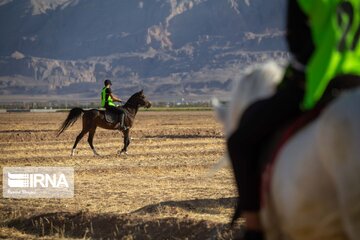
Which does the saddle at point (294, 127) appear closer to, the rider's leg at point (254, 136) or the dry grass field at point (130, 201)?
the rider's leg at point (254, 136)

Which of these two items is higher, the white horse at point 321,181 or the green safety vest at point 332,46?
the green safety vest at point 332,46

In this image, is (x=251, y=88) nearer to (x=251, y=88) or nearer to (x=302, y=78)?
(x=251, y=88)

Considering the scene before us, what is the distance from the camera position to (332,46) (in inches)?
141

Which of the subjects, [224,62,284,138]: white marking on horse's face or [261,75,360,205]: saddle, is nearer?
[261,75,360,205]: saddle

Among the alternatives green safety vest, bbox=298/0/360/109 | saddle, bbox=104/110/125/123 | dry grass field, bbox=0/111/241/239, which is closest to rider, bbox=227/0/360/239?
green safety vest, bbox=298/0/360/109

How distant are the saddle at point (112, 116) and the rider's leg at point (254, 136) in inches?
825

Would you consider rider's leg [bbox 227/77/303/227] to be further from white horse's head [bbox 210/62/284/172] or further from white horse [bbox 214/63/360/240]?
white horse's head [bbox 210/62/284/172]

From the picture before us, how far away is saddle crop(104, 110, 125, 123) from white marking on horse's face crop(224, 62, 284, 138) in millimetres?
20302

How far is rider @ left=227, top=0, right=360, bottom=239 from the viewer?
141 inches

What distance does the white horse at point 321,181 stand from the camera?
306 centimetres

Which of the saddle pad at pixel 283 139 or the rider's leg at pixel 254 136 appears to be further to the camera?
the rider's leg at pixel 254 136

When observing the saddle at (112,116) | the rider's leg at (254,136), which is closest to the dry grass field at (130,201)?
the saddle at (112,116)

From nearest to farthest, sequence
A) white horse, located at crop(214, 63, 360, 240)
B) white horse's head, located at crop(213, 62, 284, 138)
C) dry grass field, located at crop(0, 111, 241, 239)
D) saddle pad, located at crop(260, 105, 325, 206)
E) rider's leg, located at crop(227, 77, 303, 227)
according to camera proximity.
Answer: white horse, located at crop(214, 63, 360, 240)
saddle pad, located at crop(260, 105, 325, 206)
rider's leg, located at crop(227, 77, 303, 227)
white horse's head, located at crop(213, 62, 284, 138)
dry grass field, located at crop(0, 111, 241, 239)

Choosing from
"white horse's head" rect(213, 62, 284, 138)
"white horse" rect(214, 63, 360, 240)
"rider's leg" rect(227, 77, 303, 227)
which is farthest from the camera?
"white horse's head" rect(213, 62, 284, 138)
